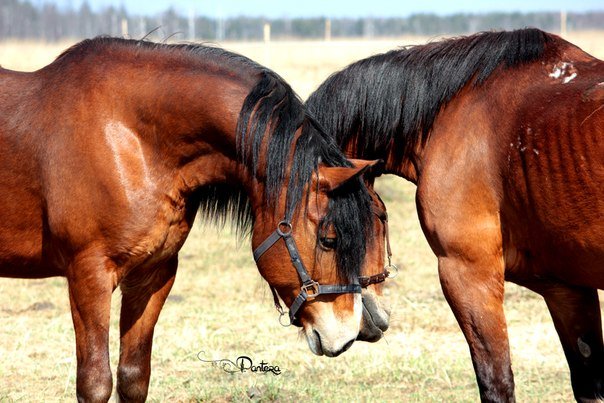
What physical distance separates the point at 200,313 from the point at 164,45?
10.4 feet

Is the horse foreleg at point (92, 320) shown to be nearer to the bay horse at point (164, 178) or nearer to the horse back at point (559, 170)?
the bay horse at point (164, 178)

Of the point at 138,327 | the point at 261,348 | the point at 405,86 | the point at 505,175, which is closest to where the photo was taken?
the point at 505,175

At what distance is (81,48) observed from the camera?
378 centimetres

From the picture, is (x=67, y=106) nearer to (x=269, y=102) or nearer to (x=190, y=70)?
(x=190, y=70)

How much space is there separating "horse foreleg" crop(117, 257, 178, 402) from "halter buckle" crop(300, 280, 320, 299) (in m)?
0.86

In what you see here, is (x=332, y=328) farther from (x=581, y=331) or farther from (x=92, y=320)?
(x=581, y=331)

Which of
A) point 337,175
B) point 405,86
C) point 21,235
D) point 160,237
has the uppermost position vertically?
point 405,86

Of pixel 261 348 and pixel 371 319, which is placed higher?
pixel 371 319

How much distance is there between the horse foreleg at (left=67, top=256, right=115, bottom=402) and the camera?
354 cm

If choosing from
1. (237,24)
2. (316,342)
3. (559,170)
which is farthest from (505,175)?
(237,24)

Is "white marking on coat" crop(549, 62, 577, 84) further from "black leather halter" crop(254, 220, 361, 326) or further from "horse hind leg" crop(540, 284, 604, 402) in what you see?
"black leather halter" crop(254, 220, 361, 326)

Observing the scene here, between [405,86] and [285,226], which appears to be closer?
[285,226]

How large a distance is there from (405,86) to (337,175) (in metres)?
1.00

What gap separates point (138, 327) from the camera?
13.2ft
